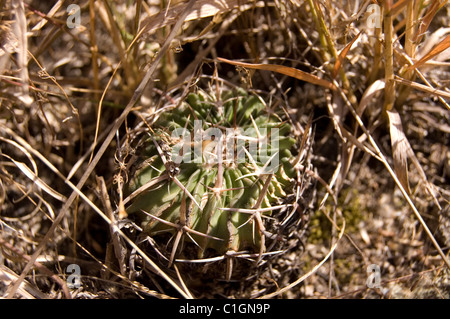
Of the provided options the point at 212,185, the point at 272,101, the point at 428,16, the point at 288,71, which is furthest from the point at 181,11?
the point at 428,16

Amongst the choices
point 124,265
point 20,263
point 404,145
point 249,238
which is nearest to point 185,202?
point 249,238

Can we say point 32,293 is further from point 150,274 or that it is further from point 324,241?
point 324,241

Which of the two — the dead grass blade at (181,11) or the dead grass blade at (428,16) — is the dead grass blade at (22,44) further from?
the dead grass blade at (428,16)

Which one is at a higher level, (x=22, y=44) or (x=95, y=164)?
(x=22, y=44)

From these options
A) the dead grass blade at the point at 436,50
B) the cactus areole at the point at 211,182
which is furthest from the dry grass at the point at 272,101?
the cactus areole at the point at 211,182

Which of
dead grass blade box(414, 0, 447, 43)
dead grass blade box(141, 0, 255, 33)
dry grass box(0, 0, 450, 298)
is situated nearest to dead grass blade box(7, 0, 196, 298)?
dry grass box(0, 0, 450, 298)

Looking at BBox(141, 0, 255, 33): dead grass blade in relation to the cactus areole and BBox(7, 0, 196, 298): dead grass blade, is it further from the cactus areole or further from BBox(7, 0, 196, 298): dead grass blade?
the cactus areole

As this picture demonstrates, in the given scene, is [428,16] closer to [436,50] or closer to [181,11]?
[436,50]
